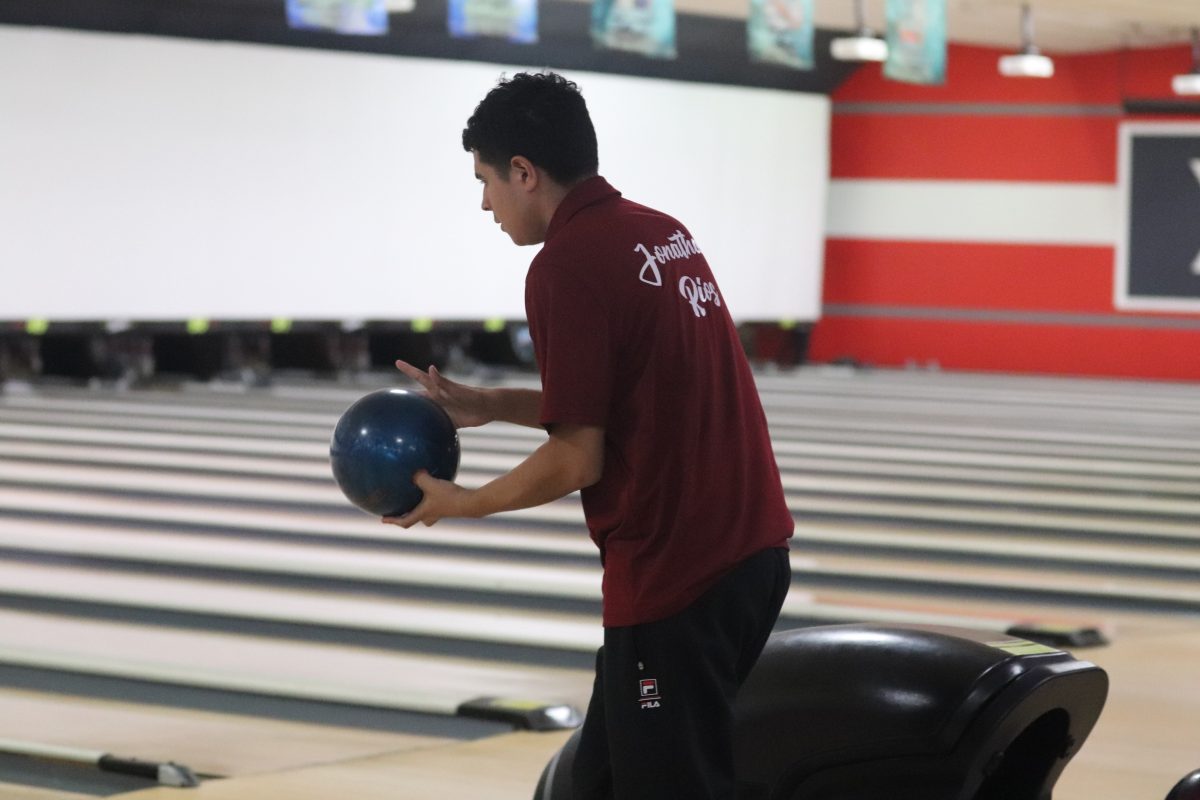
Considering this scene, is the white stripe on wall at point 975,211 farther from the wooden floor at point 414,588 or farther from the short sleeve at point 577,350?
the short sleeve at point 577,350

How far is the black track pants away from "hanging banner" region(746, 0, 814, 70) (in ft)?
29.7

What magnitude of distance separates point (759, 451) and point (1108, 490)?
6.12 metres

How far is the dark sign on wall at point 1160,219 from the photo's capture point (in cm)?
1515

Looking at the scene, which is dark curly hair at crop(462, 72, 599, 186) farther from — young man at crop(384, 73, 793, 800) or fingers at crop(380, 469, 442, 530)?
fingers at crop(380, 469, 442, 530)

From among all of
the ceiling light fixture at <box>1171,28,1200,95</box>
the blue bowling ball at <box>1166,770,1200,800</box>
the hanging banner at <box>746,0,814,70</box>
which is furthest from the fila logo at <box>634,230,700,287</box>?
the ceiling light fixture at <box>1171,28,1200,95</box>

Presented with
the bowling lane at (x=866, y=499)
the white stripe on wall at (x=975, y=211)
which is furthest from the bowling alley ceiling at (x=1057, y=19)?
the bowling lane at (x=866, y=499)

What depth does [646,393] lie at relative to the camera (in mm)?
2104

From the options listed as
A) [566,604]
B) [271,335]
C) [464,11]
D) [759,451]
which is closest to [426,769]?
[759,451]

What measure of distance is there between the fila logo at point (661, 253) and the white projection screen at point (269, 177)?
978cm

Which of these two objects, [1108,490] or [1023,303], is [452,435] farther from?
[1023,303]

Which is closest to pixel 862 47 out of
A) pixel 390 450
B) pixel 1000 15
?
pixel 1000 15

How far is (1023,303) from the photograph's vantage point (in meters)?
15.9

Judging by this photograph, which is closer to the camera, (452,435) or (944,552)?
(452,435)

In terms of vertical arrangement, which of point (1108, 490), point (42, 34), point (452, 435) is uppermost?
point (42, 34)
